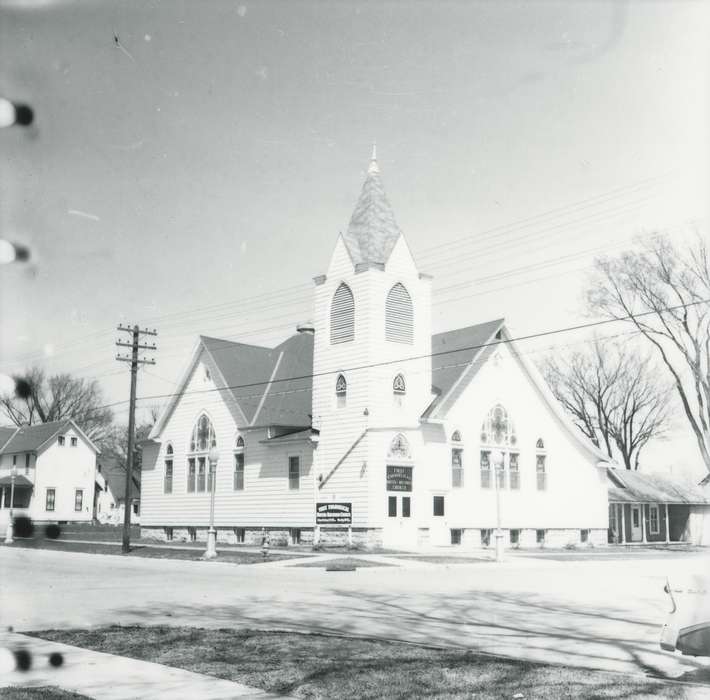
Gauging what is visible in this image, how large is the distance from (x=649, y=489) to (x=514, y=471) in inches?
586

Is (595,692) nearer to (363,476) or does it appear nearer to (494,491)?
(363,476)

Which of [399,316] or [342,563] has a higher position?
[399,316]

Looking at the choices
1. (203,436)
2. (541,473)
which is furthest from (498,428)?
(203,436)

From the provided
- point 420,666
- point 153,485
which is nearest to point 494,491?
point 153,485

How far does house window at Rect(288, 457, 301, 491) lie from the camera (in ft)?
125

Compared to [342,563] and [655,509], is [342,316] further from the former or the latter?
[655,509]

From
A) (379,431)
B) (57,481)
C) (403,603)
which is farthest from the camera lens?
(57,481)

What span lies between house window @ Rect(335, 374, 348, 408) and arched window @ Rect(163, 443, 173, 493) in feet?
41.7

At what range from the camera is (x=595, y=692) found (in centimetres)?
745

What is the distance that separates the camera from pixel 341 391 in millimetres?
37344

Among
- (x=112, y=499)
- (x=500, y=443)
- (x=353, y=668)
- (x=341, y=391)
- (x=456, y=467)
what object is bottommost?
(x=353, y=668)

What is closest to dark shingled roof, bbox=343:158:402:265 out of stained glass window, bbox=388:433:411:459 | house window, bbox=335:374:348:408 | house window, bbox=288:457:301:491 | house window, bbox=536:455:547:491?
house window, bbox=335:374:348:408

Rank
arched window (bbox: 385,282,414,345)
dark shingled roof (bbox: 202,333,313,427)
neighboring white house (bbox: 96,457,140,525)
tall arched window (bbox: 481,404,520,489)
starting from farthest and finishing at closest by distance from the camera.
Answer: neighboring white house (bbox: 96,457,140,525)
dark shingled roof (bbox: 202,333,313,427)
tall arched window (bbox: 481,404,520,489)
arched window (bbox: 385,282,414,345)

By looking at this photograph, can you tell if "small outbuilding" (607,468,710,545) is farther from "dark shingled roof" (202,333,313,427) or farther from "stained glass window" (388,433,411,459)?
"dark shingled roof" (202,333,313,427)
